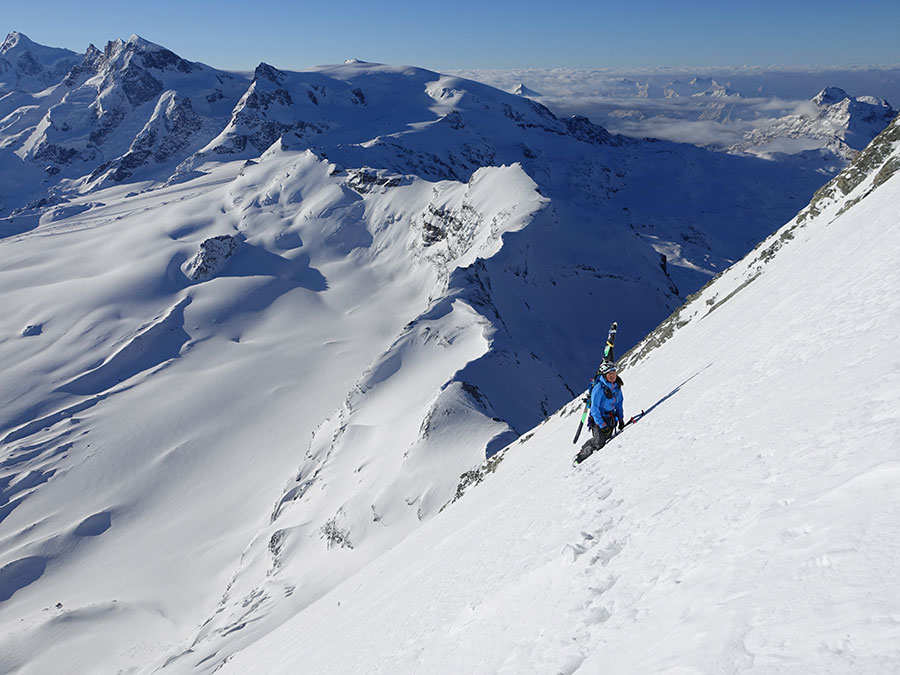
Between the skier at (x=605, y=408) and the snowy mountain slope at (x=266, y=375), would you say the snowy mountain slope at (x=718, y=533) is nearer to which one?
the skier at (x=605, y=408)

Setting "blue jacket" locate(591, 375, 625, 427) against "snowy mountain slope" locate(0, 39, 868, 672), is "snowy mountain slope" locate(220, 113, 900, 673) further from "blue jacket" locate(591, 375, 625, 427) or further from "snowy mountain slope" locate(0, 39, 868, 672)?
"snowy mountain slope" locate(0, 39, 868, 672)

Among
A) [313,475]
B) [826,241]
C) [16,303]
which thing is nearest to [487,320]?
[313,475]

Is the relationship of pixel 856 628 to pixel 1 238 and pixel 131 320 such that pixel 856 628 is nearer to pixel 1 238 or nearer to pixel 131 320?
pixel 131 320

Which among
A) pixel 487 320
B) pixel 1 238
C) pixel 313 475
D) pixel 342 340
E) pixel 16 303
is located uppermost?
pixel 1 238

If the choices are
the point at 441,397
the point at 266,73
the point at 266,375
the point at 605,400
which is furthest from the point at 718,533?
the point at 266,73

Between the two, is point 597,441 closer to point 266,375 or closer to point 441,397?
point 441,397

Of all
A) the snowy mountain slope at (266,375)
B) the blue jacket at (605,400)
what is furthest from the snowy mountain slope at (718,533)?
the snowy mountain slope at (266,375)

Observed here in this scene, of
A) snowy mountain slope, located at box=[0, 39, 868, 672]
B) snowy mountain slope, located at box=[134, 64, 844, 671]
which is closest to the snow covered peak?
snowy mountain slope, located at box=[0, 39, 868, 672]
